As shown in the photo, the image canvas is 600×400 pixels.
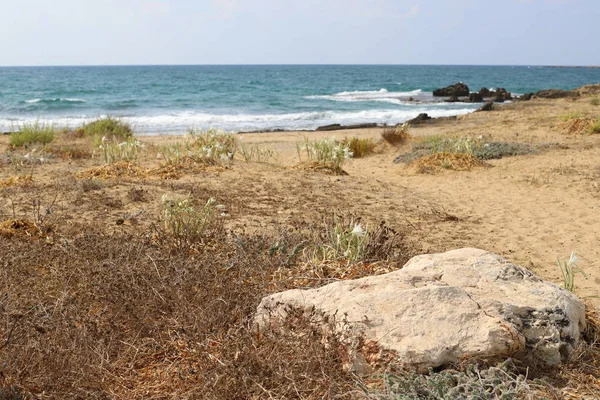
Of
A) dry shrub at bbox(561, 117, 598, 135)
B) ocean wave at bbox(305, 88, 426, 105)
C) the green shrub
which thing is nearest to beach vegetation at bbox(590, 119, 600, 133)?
dry shrub at bbox(561, 117, 598, 135)

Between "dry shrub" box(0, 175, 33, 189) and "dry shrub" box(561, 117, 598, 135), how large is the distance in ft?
39.9

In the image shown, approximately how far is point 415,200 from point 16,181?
5005 mm

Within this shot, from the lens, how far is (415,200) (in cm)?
820

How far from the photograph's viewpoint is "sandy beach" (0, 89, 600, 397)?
604 centimetres

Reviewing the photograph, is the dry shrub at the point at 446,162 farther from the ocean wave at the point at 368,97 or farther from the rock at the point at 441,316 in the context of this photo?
the ocean wave at the point at 368,97

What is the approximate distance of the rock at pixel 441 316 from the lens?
2891 millimetres

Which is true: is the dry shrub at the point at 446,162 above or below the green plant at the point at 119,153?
below

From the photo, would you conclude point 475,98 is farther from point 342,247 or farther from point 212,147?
point 342,247

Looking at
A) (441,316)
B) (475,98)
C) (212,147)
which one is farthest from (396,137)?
(475,98)

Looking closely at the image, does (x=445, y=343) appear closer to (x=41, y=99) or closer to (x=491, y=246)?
(x=491, y=246)

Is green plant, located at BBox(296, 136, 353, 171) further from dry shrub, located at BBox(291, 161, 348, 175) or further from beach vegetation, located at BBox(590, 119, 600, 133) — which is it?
beach vegetation, located at BBox(590, 119, 600, 133)

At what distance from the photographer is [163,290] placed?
3518 mm

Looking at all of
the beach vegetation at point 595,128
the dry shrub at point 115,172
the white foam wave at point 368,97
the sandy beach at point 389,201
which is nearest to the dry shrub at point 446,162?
the sandy beach at point 389,201

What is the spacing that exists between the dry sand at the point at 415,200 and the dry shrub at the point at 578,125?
12.1 ft
